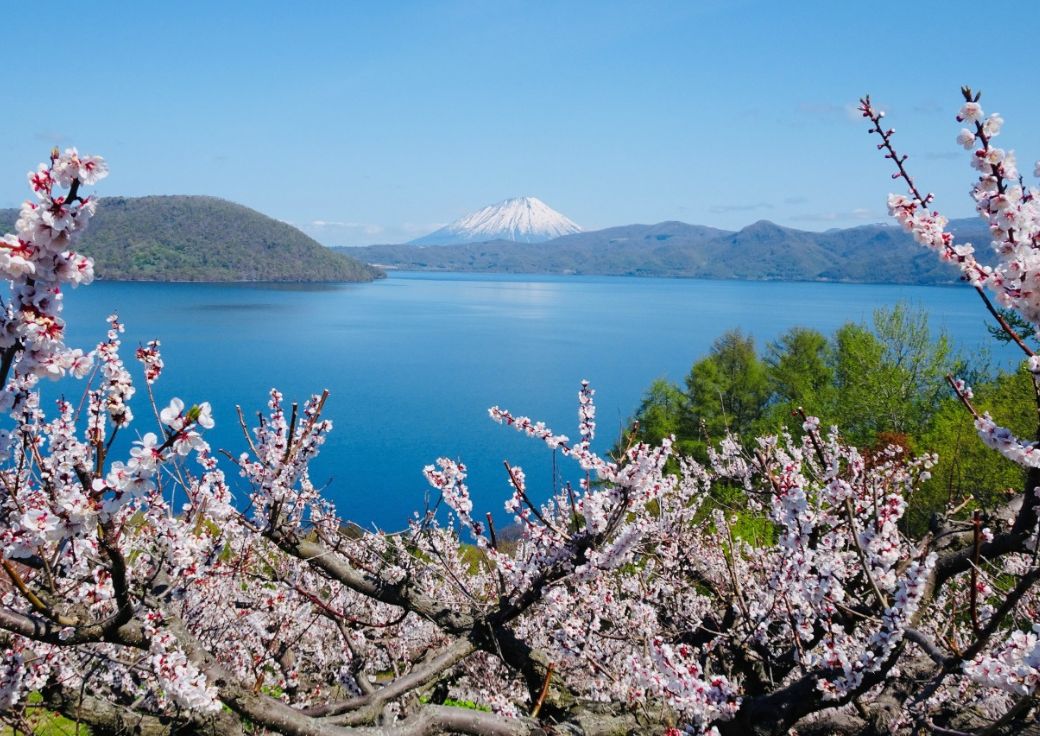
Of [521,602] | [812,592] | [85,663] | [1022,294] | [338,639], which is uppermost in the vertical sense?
[1022,294]

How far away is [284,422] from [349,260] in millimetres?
200695

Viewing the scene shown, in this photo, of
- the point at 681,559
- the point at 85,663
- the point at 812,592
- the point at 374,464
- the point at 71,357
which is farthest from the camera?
the point at 374,464

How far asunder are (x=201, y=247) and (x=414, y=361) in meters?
130

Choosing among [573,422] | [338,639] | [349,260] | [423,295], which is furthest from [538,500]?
[349,260]

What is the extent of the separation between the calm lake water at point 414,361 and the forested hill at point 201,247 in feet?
89.8

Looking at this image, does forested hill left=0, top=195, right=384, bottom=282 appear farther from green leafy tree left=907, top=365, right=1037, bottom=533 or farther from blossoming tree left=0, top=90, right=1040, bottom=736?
blossoming tree left=0, top=90, right=1040, bottom=736

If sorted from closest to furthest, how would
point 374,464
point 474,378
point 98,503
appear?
point 98,503 → point 374,464 → point 474,378

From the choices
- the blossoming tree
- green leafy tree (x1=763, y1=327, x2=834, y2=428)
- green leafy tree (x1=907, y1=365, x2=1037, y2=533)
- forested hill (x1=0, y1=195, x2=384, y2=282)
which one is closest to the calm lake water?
the blossoming tree

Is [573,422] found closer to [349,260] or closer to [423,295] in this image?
[423,295]

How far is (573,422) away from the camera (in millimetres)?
37906

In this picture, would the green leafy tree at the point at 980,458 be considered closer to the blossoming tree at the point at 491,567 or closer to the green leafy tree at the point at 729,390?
the blossoming tree at the point at 491,567

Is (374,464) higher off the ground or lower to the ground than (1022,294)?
lower

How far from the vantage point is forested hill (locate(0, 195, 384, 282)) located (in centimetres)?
14812

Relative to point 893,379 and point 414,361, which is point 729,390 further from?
point 414,361
